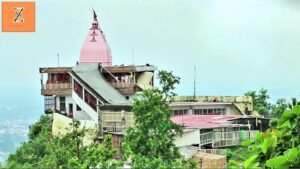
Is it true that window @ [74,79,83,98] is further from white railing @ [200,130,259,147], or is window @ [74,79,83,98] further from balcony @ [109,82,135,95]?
white railing @ [200,130,259,147]

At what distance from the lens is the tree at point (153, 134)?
497 centimetres

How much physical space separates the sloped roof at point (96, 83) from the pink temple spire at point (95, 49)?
785 mm

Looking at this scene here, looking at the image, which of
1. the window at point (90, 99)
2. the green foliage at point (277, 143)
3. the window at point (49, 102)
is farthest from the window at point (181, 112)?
the green foliage at point (277, 143)

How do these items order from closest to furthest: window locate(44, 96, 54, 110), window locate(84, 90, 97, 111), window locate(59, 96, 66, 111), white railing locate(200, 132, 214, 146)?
1. white railing locate(200, 132, 214, 146)
2. window locate(84, 90, 97, 111)
3. window locate(59, 96, 66, 111)
4. window locate(44, 96, 54, 110)

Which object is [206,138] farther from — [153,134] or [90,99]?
[153,134]

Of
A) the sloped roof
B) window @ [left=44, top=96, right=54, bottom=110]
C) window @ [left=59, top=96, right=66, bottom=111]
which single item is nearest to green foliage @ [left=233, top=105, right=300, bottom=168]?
the sloped roof

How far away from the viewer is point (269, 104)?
13.2 meters

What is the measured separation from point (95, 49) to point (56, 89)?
1.53 meters

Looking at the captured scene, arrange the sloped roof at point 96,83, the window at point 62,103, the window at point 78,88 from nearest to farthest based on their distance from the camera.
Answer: the sloped roof at point 96,83
the window at point 78,88
the window at point 62,103

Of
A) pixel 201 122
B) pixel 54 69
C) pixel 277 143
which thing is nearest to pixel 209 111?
pixel 201 122

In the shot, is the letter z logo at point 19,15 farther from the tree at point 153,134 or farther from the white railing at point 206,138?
the white railing at point 206,138

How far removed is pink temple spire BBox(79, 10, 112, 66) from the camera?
39.1ft

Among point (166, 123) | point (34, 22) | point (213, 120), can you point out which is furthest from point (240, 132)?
point (34, 22)

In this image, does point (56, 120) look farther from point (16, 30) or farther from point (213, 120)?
point (16, 30)
